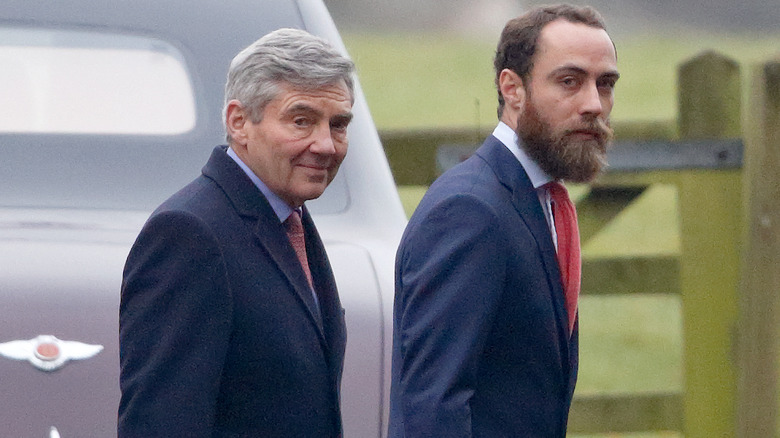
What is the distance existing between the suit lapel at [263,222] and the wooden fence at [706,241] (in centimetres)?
275

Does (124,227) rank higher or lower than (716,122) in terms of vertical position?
lower

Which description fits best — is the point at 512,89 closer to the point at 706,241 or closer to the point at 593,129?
the point at 593,129

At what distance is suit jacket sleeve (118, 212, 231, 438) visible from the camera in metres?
2.22

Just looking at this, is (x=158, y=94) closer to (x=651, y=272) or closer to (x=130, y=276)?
(x=130, y=276)

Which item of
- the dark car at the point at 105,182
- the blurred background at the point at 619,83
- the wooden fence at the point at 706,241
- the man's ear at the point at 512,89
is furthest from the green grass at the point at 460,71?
the man's ear at the point at 512,89

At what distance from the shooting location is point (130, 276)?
2.27 meters

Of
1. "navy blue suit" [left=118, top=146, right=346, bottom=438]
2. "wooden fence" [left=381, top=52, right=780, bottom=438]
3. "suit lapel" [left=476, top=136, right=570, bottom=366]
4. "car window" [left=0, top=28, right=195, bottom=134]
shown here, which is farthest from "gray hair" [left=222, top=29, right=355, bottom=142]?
"wooden fence" [left=381, top=52, right=780, bottom=438]

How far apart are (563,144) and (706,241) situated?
2.86 metres

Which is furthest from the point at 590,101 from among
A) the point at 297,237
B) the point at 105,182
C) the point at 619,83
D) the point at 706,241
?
the point at 619,83

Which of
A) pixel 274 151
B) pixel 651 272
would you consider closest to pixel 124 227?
pixel 274 151

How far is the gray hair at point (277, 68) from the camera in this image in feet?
7.84

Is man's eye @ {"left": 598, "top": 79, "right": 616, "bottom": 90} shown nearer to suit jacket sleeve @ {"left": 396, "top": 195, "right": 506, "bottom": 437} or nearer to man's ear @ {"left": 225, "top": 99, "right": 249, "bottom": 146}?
suit jacket sleeve @ {"left": 396, "top": 195, "right": 506, "bottom": 437}

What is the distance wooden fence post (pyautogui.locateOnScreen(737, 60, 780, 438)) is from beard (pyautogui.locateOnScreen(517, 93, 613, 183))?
8.71 feet

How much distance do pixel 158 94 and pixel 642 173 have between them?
235cm
